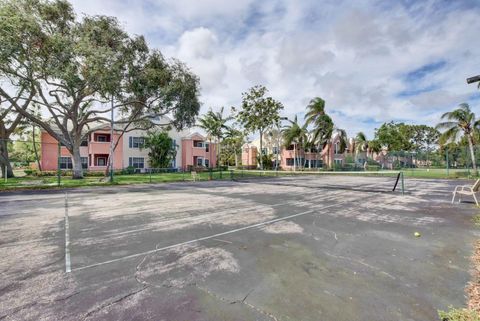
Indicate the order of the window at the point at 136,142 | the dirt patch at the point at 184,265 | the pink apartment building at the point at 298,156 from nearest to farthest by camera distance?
the dirt patch at the point at 184,265
the window at the point at 136,142
the pink apartment building at the point at 298,156

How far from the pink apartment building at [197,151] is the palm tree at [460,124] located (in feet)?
115

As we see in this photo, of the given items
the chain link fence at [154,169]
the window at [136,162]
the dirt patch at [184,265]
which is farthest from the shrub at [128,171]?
the dirt patch at [184,265]

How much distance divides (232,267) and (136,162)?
37.2m

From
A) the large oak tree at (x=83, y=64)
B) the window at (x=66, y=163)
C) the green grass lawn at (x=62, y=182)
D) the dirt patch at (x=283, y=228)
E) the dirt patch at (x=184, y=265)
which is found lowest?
the dirt patch at (x=283, y=228)

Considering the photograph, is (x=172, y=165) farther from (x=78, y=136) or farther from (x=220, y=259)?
(x=220, y=259)

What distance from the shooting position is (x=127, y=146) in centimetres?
3681

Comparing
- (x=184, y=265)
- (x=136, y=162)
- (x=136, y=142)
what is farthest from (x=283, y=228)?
(x=136, y=142)

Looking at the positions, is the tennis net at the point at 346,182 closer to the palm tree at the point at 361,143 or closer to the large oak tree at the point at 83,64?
the large oak tree at the point at 83,64

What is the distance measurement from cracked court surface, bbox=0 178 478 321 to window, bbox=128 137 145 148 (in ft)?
102

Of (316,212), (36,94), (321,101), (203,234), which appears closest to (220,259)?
(203,234)

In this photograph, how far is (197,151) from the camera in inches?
1702

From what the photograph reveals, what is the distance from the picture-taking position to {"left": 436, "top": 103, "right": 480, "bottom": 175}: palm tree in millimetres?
27906

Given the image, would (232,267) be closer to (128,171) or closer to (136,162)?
(128,171)

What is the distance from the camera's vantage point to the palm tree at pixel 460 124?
27906 mm
